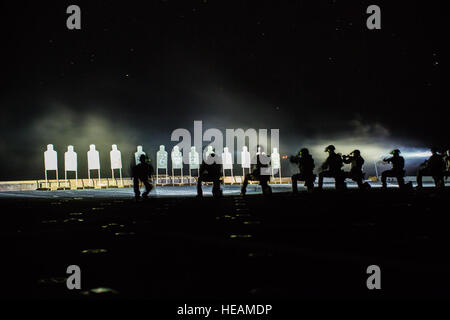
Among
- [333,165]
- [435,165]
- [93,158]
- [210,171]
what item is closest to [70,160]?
[93,158]

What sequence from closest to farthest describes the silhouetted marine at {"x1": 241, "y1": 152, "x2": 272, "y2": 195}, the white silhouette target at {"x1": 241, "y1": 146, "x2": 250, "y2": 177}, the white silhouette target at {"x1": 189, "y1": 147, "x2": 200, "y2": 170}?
the silhouetted marine at {"x1": 241, "y1": 152, "x2": 272, "y2": 195} → the white silhouette target at {"x1": 241, "y1": 146, "x2": 250, "y2": 177} → the white silhouette target at {"x1": 189, "y1": 147, "x2": 200, "y2": 170}

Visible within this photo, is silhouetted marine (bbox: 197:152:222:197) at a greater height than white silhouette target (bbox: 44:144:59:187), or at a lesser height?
lesser

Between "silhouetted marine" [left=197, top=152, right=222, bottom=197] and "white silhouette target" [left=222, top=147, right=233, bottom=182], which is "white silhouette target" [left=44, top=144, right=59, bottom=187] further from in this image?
"silhouetted marine" [left=197, top=152, right=222, bottom=197]

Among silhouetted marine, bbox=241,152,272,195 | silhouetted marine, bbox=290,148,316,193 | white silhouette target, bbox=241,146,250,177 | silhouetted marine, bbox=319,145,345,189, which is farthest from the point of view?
white silhouette target, bbox=241,146,250,177

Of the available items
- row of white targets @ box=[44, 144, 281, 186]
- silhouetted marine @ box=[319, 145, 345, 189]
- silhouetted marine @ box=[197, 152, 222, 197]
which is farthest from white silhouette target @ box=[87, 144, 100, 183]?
silhouetted marine @ box=[319, 145, 345, 189]

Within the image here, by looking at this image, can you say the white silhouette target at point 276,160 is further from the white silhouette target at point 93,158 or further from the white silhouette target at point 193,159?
the white silhouette target at point 93,158

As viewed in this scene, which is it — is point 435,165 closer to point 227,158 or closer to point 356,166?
point 356,166

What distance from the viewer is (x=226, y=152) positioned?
35438 millimetres

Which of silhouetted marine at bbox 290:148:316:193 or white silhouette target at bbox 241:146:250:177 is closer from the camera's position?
silhouetted marine at bbox 290:148:316:193

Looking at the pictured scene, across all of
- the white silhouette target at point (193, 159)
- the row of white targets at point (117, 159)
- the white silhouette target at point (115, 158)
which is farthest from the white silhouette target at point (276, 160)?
the white silhouette target at point (115, 158)

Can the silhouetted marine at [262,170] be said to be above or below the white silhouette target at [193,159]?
below
